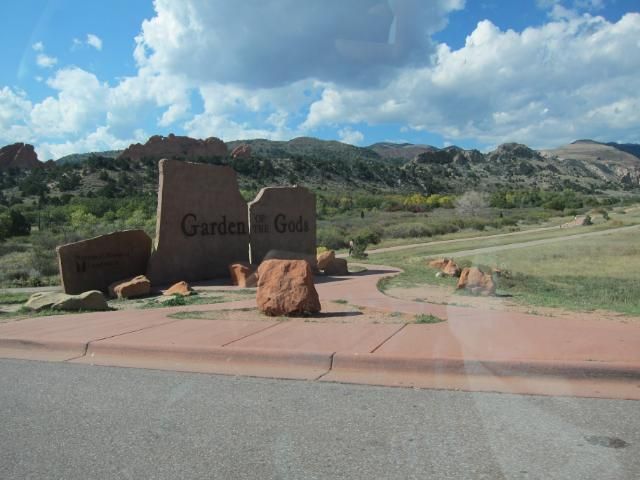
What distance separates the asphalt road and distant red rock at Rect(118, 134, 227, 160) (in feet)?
289

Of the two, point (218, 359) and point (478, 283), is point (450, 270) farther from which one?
point (218, 359)

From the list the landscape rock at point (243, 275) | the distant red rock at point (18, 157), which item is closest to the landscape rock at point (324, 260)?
the landscape rock at point (243, 275)

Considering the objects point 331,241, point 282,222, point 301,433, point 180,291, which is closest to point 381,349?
point 301,433

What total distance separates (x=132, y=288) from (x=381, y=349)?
8.96 m

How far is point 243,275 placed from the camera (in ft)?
53.0

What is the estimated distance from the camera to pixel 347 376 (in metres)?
6.89

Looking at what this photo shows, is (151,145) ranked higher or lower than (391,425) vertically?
higher

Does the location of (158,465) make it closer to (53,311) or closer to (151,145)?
(53,311)

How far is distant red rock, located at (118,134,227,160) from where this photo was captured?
95750 mm

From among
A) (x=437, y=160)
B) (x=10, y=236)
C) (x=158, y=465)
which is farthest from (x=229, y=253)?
(x=437, y=160)

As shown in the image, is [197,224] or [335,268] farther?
[335,268]

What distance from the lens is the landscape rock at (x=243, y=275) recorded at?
16.0m

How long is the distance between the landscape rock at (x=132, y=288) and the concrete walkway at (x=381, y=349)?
13.4 ft

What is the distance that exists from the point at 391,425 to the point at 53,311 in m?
8.82
